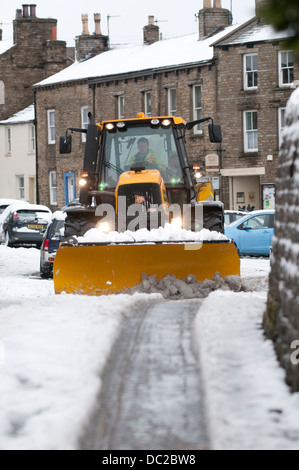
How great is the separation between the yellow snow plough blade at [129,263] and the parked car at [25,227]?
52.0 ft

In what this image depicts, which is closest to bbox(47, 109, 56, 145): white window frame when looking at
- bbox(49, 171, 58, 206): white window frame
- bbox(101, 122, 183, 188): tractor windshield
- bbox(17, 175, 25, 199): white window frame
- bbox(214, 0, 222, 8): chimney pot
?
bbox(49, 171, 58, 206): white window frame

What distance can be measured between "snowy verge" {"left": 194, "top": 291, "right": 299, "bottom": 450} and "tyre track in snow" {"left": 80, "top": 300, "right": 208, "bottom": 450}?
13 cm

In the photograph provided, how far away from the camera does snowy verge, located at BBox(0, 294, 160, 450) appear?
212 inches

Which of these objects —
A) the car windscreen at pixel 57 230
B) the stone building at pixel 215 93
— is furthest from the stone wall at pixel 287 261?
the stone building at pixel 215 93

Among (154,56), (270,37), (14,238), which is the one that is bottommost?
(14,238)

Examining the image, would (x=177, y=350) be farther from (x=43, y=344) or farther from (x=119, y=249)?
(x=119, y=249)

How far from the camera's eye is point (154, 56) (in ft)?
A: 157

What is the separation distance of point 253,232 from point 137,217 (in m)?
12.2

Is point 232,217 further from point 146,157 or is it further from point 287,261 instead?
point 287,261

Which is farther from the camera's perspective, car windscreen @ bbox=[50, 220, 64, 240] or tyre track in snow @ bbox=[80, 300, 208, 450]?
car windscreen @ bbox=[50, 220, 64, 240]

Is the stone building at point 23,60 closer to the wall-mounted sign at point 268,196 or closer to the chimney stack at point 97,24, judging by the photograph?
the chimney stack at point 97,24

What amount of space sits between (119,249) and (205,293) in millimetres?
1333

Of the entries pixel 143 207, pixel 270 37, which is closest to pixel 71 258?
pixel 143 207

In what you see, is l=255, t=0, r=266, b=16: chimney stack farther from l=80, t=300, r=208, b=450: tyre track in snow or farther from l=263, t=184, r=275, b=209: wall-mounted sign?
l=263, t=184, r=275, b=209: wall-mounted sign
